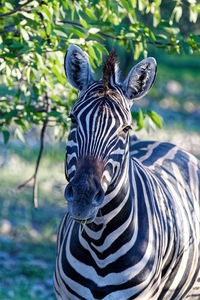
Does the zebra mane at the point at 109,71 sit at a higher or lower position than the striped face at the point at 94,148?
higher

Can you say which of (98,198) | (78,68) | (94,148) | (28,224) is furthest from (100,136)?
(28,224)

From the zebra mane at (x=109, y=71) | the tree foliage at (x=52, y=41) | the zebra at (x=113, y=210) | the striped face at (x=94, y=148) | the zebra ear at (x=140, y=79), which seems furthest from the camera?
the tree foliage at (x=52, y=41)

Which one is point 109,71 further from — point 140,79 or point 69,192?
point 69,192

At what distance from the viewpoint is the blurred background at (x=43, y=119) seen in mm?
4016

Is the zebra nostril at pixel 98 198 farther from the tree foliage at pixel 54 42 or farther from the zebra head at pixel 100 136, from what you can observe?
the tree foliage at pixel 54 42

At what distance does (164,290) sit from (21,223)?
172 inches

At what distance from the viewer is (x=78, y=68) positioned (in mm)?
3193

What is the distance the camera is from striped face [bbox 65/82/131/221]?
2.49 m

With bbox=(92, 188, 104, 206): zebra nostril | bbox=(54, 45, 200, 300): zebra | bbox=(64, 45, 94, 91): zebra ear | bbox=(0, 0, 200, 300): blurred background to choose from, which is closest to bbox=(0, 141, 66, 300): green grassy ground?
bbox=(0, 0, 200, 300): blurred background

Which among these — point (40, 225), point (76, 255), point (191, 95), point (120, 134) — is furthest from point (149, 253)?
point (191, 95)

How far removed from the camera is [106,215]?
9.68 ft

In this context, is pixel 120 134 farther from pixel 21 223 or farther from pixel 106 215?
pixel 21 223

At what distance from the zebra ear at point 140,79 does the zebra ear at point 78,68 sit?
0.79 feet

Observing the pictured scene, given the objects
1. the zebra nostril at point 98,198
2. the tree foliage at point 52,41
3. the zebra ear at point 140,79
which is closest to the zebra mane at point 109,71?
the zebra ear at point 140,79
